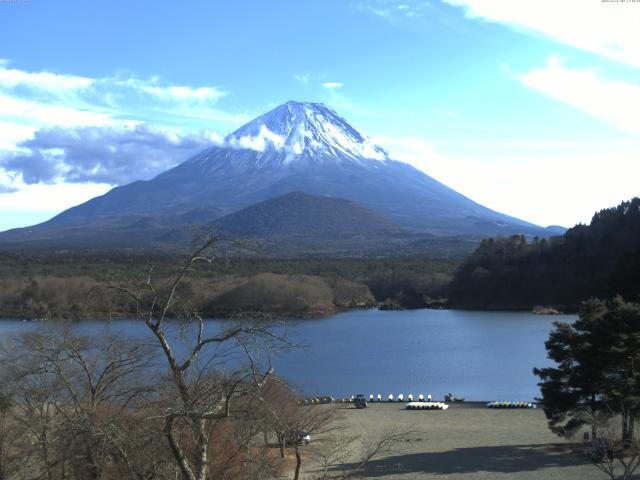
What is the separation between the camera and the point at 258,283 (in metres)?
49.8

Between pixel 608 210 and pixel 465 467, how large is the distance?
156 feet

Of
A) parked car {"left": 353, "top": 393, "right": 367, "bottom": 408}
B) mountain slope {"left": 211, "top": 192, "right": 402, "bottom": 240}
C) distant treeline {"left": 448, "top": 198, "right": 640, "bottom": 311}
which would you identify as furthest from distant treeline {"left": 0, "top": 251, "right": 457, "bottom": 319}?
mountain slope {"left": 211, "top": 192, "right": 402, "bottom": 240}

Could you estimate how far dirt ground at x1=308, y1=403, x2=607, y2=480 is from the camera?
41.9 ft

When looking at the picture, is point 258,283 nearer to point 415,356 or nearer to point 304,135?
point 415,356

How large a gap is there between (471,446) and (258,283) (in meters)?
35.4

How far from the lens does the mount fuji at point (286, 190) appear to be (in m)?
110

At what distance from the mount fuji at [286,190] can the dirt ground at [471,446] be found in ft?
268

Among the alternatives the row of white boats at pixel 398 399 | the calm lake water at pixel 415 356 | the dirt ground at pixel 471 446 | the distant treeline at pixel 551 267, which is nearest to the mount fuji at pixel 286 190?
the distant treeline at pixel 551 267

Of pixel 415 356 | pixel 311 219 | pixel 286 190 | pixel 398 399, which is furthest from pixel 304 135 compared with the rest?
pixel 398 399

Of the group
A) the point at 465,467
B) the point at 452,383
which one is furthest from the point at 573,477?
the point at 452,383

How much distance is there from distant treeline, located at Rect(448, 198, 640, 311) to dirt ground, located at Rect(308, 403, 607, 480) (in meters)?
31.2

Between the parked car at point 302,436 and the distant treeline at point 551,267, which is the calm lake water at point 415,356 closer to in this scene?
the parked car at point 302,436

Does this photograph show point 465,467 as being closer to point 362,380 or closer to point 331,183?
point 362,380

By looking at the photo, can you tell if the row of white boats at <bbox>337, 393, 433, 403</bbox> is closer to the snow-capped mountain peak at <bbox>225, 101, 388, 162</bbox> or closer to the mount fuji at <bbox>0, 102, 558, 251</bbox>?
the mount fuji at <bbox>0, 102, 558, 251</bbox>
